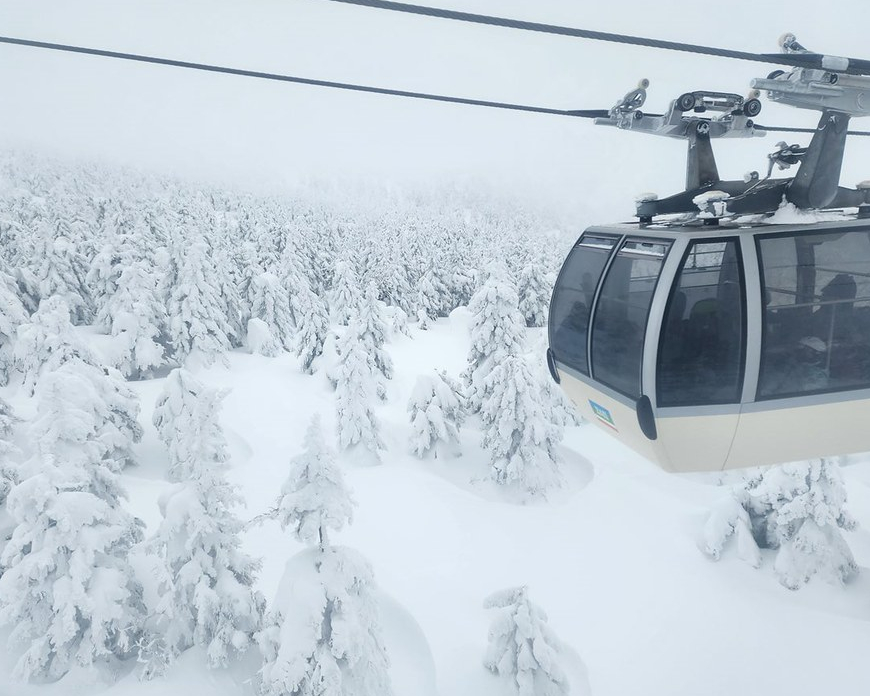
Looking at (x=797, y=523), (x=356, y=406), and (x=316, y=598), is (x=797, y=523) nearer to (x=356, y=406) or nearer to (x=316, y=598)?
(x=316, y=598)

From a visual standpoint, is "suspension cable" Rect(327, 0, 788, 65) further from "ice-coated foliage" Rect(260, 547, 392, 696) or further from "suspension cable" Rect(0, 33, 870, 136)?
"ice-coated foliage" Rect(260, 547, 392, 696)

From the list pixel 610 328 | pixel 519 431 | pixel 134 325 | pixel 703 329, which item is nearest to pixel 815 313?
pixel 703 329

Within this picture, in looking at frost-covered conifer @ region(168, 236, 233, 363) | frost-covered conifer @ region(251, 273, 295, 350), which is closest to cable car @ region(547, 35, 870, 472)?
frost-covered conifer @ region(168, 236, 233, 363)

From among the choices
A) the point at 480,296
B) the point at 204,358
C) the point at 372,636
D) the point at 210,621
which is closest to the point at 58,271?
the point at 204,358

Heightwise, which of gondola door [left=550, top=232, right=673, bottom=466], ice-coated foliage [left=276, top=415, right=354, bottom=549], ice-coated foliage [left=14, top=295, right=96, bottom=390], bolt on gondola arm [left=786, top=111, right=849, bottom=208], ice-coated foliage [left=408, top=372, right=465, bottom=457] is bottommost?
ice-coated foliage [left=408, top=372, right=465, bottom=457]

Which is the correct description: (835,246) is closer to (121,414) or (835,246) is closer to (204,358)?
(121,414)
